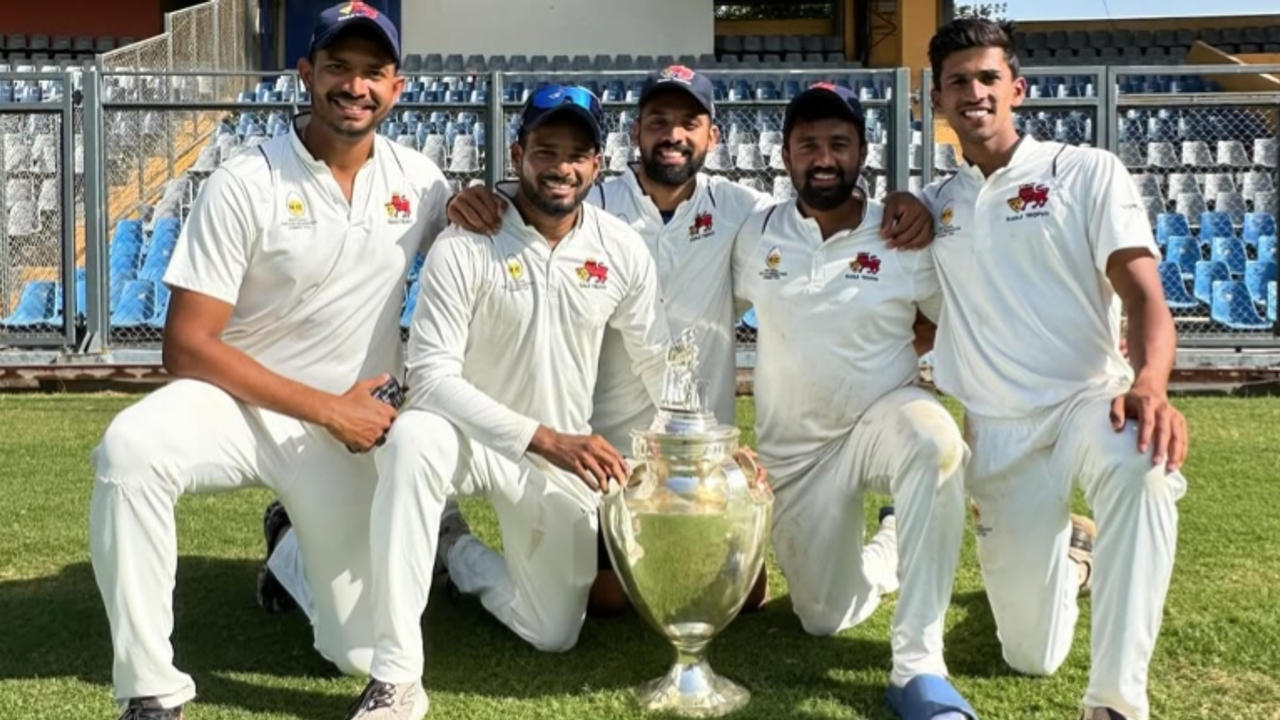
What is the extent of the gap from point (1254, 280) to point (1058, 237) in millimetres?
8239

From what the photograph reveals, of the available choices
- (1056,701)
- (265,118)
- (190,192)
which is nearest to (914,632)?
(1056,701)

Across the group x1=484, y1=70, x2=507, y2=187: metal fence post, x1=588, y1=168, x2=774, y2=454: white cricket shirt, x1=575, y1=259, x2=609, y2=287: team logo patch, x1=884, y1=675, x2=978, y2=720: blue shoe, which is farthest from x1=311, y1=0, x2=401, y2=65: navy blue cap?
x1=484, y1=70, x2=507, y2=187: metal fence post

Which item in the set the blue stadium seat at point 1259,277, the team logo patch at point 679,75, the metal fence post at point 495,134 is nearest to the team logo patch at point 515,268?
the team logo patch at point 679,75

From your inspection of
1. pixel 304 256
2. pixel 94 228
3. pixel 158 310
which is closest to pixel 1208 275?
pixel 158 310

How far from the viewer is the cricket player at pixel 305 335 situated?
11.1ft

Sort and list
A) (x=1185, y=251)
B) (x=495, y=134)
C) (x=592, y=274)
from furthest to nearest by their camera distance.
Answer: (x=1185, y=251)
(x=495, y=134)
(x=592, y=274)

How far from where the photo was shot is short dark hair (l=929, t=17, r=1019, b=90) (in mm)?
3656

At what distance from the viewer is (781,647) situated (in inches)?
156

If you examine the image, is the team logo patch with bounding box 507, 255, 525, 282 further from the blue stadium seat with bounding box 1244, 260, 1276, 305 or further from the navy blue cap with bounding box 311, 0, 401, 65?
the blue stadium seat with bounding box 1244, 260, 1276, 305

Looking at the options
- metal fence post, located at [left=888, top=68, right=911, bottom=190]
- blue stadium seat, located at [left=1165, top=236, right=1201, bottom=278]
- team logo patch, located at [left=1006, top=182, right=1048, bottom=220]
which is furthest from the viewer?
blue stadium seat, located at [left=1165, top=236, right=1201, bottom=278]

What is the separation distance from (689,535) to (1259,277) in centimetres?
900

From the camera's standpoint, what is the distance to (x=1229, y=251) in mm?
11406

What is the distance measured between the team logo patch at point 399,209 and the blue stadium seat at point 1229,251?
9.27m

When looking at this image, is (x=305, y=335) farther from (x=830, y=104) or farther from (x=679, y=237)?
(x=830, y=104)
